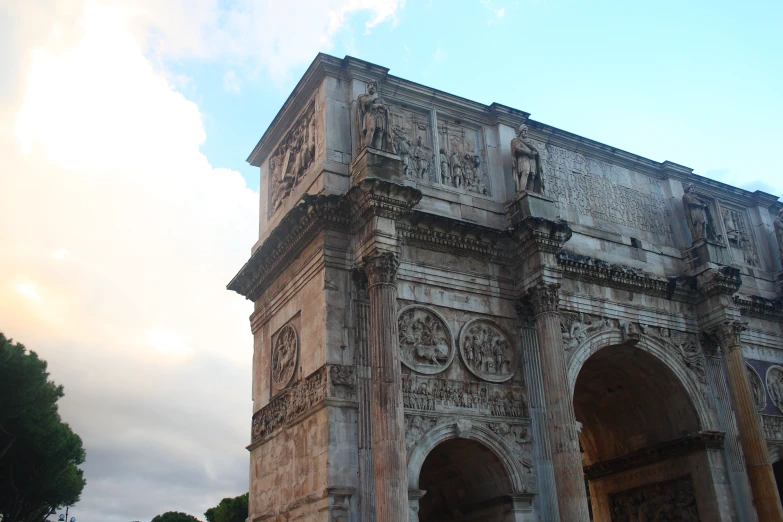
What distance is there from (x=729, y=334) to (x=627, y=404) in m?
2.89

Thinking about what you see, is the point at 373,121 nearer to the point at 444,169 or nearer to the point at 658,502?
the point at 444,169

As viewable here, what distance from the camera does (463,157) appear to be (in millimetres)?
15695

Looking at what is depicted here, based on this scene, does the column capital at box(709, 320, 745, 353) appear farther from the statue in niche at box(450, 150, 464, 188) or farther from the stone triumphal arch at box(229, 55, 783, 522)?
the statue in niche at box(450, 150, 464, 188)

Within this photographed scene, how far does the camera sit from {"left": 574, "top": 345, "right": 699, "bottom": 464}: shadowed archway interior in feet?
53.6

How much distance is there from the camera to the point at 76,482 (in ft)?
107

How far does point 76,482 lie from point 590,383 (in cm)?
2502

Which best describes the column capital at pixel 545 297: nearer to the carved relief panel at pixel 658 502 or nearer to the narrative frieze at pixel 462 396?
the narrative frieze at pixel 462 396

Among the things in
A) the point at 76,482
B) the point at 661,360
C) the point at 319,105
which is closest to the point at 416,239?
the point at 319,105

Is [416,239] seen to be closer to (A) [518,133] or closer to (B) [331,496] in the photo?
(A) [518,133]

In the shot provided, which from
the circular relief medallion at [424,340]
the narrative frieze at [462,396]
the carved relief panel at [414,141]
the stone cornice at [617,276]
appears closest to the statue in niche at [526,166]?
the stone cornice at [617,276]

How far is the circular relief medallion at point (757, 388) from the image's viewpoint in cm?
1733

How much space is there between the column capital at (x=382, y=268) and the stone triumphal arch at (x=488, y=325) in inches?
1.2

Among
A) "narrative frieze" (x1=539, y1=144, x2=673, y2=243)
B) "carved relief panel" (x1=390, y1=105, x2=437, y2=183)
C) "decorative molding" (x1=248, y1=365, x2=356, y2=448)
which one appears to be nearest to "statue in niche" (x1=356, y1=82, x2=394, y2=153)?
"carved relief panel" (x1=390, y1=105, x2=437, y2=183)

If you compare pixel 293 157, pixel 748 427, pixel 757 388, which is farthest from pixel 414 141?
pixel 757 388
